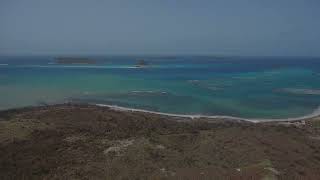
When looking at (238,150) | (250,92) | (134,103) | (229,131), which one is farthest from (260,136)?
(250,92)

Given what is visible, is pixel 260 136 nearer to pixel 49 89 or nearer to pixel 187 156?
pixel 187 156

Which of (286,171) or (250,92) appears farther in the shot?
(250,92)

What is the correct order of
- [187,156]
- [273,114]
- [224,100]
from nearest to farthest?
[187,156] < [273,114] < [224,100]

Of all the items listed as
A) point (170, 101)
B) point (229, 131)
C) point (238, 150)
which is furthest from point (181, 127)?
point (170, 101)

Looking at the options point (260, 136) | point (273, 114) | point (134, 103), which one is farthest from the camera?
point (134, 103)

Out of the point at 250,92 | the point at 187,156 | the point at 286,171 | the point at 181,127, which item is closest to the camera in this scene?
the point at 286,171

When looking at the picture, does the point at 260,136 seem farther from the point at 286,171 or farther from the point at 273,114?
the point at 273,114
